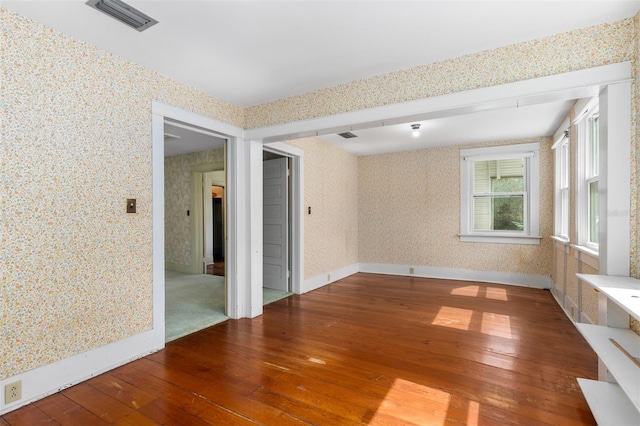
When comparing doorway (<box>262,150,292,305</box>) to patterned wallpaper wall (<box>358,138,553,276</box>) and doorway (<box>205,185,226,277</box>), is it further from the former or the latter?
doorway (<box>205,185,226,277</box>)

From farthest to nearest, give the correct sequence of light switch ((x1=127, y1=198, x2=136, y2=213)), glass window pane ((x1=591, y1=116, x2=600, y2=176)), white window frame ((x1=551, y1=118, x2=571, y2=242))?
white window frame ((x1=551, y1=118, x2=571, y2=242)), glass window pane ((x1=591, y1=116, x2=600, y2=176)), light switch ((x1=127, y1=198, x2=136, y2=213))

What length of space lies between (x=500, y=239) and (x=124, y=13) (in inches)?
228

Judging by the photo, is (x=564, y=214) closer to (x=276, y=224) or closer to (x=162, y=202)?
(x=276, y=224)

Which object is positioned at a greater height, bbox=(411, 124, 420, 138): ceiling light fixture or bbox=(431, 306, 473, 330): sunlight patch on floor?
bbox=(411, 124, 420, 138): ceiling light fixture

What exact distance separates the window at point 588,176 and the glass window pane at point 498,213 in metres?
1.98

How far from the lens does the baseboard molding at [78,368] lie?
200 centimetres

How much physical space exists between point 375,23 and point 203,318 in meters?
3.41

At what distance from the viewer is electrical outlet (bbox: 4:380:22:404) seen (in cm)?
191

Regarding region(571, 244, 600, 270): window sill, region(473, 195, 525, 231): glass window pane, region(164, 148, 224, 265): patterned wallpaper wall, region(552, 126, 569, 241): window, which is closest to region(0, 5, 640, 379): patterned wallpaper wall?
region(571, 244, 600, 270): window sill

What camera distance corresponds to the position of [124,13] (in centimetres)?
198

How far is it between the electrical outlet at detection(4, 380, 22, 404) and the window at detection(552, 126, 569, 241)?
228 inches

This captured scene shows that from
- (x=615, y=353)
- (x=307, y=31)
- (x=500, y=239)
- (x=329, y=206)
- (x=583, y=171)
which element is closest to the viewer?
(x=615, y=353)

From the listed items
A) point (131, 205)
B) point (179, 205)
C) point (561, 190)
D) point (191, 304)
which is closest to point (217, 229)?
point (179, 205)

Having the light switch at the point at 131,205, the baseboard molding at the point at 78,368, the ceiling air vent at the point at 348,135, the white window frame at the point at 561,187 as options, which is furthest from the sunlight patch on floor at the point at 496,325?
the light switch at the point at 131,205
